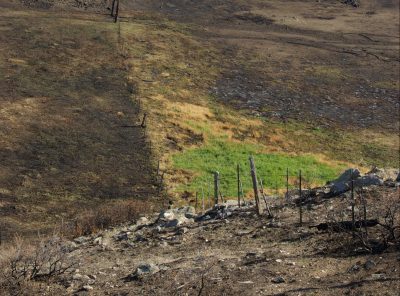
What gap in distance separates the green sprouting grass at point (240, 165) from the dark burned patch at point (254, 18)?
35.8 metres

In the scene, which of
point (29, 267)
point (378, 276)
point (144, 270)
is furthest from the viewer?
point (29, 267)

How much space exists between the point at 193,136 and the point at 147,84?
29.9ft

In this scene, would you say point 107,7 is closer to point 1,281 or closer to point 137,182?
point 137,182

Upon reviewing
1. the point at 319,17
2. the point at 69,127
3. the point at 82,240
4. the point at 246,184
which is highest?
the point at 319,17

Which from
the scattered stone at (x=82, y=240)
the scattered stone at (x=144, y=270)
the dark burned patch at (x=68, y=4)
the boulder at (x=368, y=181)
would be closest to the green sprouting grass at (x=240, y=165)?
the scattered stone at (x=82, y=240)

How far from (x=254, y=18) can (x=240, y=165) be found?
40613 millimetres

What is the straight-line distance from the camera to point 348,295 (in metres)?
10.6

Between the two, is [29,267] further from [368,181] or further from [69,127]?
[69,127]

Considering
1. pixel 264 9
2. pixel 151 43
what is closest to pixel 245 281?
pixel 151 43

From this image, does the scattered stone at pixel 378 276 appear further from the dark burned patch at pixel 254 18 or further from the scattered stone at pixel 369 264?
the dark burned patch at pixel 254 18

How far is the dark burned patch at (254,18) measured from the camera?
6994cm

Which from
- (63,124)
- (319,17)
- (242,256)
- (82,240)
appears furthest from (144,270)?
(319,17)

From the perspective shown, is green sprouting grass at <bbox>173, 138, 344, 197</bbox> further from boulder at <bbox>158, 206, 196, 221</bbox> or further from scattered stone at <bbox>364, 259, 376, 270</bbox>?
scattered stone at <bbox>364, 259, 376, 270</bbox>

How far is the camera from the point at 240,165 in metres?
34.2
